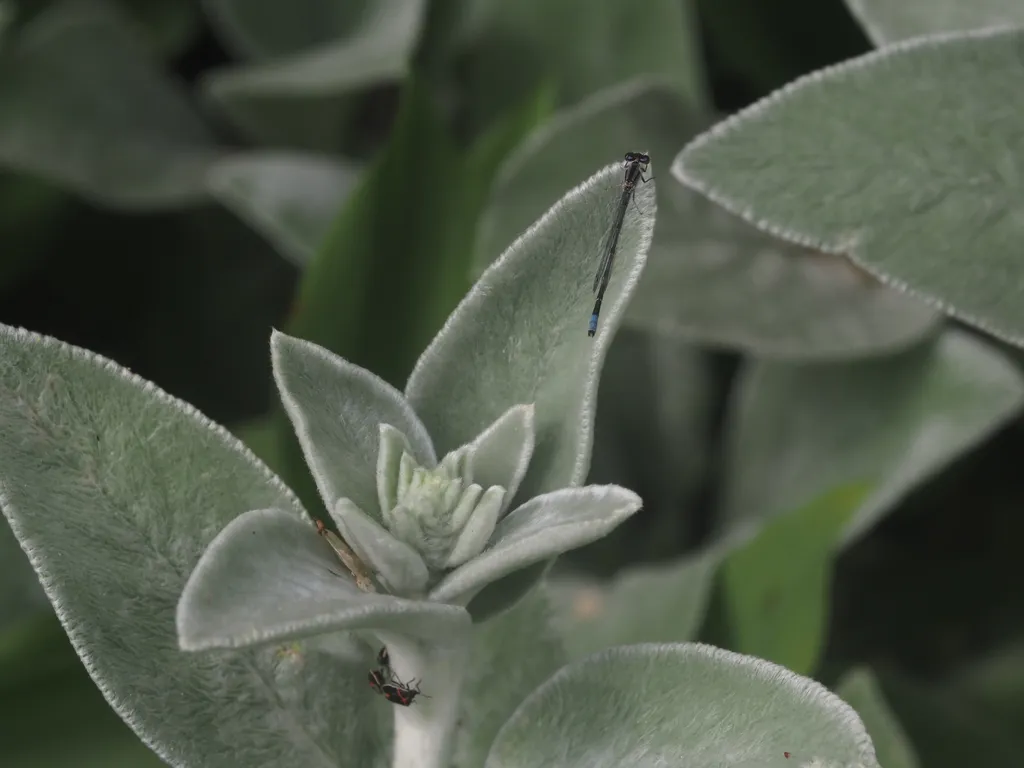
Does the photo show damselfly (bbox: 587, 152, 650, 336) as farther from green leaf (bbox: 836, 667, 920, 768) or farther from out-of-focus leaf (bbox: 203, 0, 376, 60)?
out-of-focus leaf (bbox: 203, 0, 376, 60)

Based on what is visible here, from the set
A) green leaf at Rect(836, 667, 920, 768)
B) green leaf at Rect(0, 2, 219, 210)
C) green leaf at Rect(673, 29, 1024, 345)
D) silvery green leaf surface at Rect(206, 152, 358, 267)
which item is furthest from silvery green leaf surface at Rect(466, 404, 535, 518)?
green leaf at Rect(0, 2, 219, 210)

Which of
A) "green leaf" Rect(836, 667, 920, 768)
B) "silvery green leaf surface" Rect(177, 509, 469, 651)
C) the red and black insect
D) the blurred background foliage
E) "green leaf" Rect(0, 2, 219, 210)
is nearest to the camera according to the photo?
"silvery green leaf surface" Rect(177, 509, 469, 651)

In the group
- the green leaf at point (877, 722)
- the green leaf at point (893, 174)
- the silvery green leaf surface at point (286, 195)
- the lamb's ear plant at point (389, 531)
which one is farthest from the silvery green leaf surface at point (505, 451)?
the silvery green leaf surface at point (286, 195)

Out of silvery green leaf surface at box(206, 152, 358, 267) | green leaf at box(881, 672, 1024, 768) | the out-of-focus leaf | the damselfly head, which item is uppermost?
the out-of-focus leaf

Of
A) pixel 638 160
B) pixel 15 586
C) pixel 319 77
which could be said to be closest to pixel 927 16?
pixel 638 160

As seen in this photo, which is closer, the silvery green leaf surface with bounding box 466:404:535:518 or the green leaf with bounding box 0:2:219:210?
the silvery green leaf surface with bounding box 466:404:535:518

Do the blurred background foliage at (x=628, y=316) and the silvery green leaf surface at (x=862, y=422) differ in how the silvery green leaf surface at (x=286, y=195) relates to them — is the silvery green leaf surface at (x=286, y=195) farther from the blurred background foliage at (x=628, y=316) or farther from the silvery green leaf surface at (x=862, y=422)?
the silvery green leaf surface at (x=862, y=422)

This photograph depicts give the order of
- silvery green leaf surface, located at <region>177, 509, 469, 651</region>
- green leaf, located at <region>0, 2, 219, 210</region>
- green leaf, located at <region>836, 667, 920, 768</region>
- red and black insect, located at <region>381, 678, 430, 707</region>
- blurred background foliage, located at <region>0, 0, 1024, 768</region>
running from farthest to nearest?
green leaf, located at <region>0, 2, 219, 210</region> → blurred background foliage, located at <region>0, 0, 1024, 768</region> → green leaf, located at <region>836, 667, 920, 768</region> → red and black insect, located at <region>381, 678, 430, 707</region> → silvery green leaf surface, located at <region>177, 509, 469, 651</region>

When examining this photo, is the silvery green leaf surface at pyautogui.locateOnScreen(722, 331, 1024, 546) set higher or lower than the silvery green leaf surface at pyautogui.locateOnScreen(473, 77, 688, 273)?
lower
